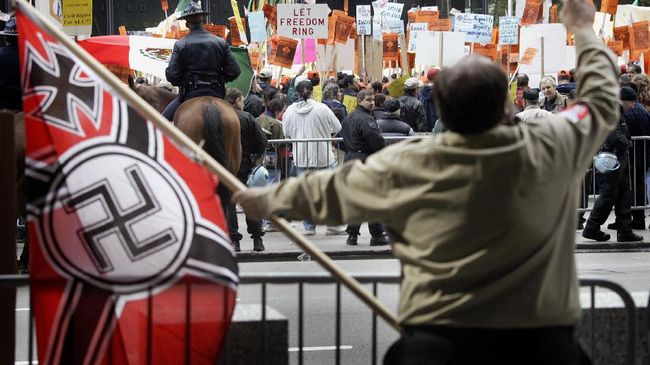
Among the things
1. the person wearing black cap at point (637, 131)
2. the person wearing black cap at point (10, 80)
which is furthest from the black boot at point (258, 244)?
the person wearing black cap at point (10, 80)

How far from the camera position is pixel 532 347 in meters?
3.61

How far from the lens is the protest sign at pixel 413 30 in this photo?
98.8 ft

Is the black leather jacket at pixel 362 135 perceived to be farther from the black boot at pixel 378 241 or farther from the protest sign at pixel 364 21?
the protest sign at pixel 364 21

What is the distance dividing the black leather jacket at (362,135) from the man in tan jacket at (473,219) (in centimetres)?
1072

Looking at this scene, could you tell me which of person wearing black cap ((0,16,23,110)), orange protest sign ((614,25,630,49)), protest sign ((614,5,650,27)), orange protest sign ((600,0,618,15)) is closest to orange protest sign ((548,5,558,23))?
protest sign ((614,5,650,27))

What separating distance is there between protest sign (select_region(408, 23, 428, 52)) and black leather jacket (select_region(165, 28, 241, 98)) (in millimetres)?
17958

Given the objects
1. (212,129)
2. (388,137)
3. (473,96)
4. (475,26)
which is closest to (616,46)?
(475,26)

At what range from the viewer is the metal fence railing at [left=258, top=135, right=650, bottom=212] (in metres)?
15.9

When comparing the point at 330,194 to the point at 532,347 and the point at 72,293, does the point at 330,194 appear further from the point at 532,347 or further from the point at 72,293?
the point at 72,293

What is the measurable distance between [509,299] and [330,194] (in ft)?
1.86

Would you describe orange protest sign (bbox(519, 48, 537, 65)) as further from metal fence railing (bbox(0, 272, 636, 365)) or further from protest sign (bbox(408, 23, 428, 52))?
metal fence railing (bbox(0, 272, 636, 365))

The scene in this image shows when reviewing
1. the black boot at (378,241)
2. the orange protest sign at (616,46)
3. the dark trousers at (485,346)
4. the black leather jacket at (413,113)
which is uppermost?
the orange protest sign at (616,46)

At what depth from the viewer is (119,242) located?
168 inches

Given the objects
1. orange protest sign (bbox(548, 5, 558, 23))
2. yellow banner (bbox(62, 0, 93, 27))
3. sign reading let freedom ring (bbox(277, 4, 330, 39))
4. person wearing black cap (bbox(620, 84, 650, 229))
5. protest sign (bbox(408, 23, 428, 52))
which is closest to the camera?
person wearing black cap (bbox(620, 84, 650, 229))
